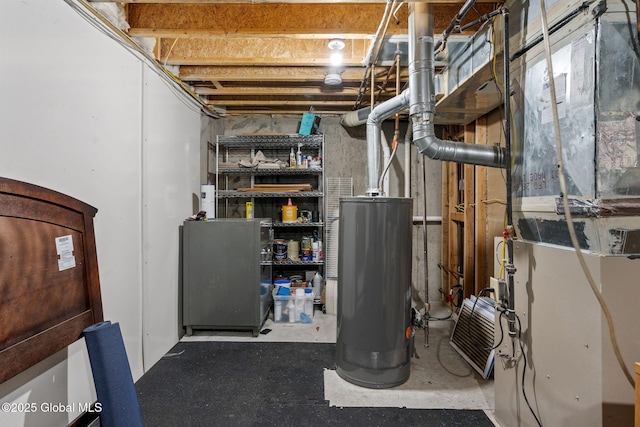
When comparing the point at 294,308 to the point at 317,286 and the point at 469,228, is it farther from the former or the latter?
the point at 469,228

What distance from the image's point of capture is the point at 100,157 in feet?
5.77

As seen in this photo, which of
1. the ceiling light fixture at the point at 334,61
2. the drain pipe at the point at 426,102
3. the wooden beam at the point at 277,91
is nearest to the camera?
the drain pipe at the point at 426,102

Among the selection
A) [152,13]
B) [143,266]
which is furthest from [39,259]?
[152,13]

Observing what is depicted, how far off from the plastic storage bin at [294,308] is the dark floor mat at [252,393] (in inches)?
21.8

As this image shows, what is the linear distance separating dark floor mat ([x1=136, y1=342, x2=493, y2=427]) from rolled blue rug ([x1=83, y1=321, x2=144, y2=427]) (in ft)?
1.15

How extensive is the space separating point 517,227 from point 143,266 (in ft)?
7.91

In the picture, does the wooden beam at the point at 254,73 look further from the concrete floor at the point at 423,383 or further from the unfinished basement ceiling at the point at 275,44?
the concrete floor at the point at 423,383

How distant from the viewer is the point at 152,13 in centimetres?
196

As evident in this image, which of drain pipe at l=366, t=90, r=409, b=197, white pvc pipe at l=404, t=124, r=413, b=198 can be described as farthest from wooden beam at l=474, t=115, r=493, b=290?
drain pipe at l=366, t=90, r=409, b=197

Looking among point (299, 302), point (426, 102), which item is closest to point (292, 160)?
point (299, 302)

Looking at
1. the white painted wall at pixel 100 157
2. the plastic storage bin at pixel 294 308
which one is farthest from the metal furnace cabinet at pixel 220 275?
the plastic storage bin at pixel 294 308

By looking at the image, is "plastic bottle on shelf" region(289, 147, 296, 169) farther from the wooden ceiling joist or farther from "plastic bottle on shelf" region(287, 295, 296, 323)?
"plastic bottle on shelf" region(287, 295, 296, 323)

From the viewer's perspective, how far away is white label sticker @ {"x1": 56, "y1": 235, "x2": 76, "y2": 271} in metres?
1.40

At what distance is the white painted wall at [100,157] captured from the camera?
1.29 meters
